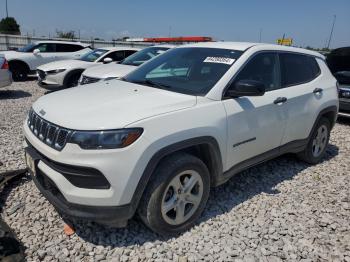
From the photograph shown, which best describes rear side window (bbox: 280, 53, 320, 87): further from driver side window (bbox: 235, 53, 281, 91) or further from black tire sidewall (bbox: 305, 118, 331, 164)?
black tire sidewall (bbox: 305, 118, 331, 164)

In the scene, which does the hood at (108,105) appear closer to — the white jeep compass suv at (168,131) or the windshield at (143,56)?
the white jeep compass suv at (168,131)

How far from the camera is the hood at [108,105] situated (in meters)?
2.56

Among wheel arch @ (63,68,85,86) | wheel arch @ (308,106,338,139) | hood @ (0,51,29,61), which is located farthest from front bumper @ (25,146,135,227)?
hood @ (0,51,29,61)

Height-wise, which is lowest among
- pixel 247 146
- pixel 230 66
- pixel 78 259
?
pixel 78 259

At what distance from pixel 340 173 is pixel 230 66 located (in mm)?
2599

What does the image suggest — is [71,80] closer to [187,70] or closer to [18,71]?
[18,71]

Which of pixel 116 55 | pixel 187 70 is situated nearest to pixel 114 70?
pixel 116 55

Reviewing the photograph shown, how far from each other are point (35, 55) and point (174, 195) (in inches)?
452

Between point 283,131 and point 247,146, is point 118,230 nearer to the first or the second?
point 247,146

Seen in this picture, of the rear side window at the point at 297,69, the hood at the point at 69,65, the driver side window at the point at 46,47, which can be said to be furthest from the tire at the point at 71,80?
→ the rear side window at the point at 297,69

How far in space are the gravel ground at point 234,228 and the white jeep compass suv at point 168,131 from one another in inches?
9.9

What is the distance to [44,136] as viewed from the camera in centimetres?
277

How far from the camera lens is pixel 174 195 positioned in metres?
2.95

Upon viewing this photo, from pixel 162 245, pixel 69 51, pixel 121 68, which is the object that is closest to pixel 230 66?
pixel 162 245
